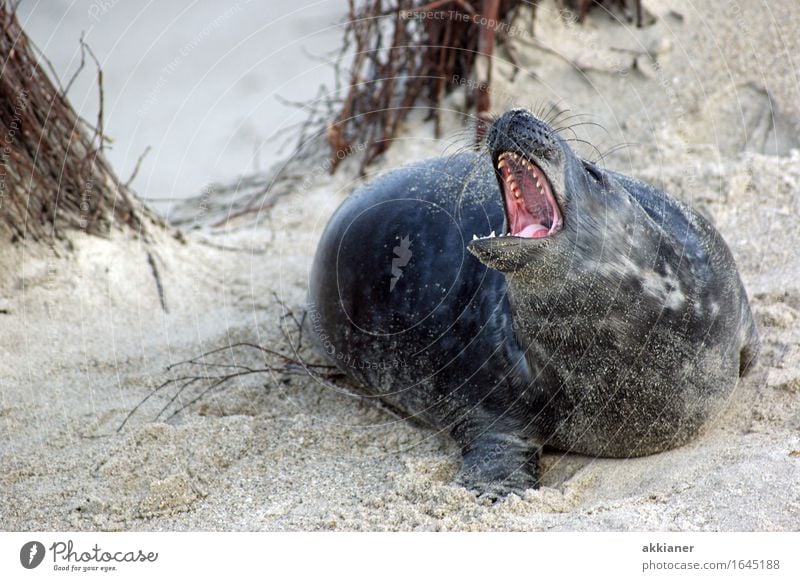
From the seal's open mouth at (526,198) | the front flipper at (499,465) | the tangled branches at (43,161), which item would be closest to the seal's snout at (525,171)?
the seal's open mouth at (526,198)

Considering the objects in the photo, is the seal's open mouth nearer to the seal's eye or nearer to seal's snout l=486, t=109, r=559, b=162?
seal's snout l=486, t=109, r=559, b=162

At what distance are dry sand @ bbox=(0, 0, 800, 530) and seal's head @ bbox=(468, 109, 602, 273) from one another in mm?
749

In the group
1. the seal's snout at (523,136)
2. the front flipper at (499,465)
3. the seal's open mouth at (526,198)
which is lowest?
the front flipper at (499,465)

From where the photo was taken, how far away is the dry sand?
302 cm

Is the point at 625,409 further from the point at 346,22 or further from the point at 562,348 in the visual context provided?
the point at 346,22

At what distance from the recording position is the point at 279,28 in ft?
28.2

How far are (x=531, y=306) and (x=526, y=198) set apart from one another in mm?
315

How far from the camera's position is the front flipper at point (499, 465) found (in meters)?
3.14

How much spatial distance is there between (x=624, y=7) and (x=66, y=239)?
11.4ft

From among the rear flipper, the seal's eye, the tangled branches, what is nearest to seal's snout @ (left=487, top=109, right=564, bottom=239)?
the seal's eye

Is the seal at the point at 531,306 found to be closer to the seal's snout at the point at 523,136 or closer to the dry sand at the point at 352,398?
the seal's snout at the point at 523,136

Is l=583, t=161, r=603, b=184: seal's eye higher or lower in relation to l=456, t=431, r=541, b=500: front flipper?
higher

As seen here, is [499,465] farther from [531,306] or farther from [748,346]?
[748,346]

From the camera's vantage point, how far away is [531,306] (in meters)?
2.94
